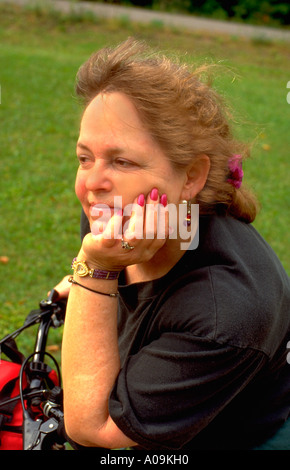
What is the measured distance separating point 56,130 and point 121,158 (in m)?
6.46

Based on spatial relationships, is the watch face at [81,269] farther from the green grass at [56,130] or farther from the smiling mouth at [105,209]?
the green grass at [56,130]

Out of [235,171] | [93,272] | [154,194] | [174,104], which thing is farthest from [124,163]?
[235,171]

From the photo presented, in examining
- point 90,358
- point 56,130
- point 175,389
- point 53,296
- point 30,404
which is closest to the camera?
point 175,389

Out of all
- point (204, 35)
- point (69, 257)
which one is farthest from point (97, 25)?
point (69, 257)

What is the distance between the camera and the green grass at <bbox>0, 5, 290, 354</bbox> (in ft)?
A: 15.1

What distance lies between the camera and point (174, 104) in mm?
1853

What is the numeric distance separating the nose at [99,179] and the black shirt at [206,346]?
0.38 m

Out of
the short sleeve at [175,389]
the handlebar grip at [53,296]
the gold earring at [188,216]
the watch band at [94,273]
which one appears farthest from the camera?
the handlebar grip at [53,296]

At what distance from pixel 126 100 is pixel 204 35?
46.6 ft

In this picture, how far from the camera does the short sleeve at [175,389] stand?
1732mm

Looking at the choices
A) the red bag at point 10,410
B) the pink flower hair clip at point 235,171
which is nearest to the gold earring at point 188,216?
the pink flower hair clip at point 235,171

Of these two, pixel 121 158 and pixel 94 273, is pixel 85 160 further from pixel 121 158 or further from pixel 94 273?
pixel 94 273

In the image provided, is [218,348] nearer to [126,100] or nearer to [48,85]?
[126,100]

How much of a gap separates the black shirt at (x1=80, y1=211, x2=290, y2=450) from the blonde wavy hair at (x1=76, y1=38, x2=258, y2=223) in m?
0.15
